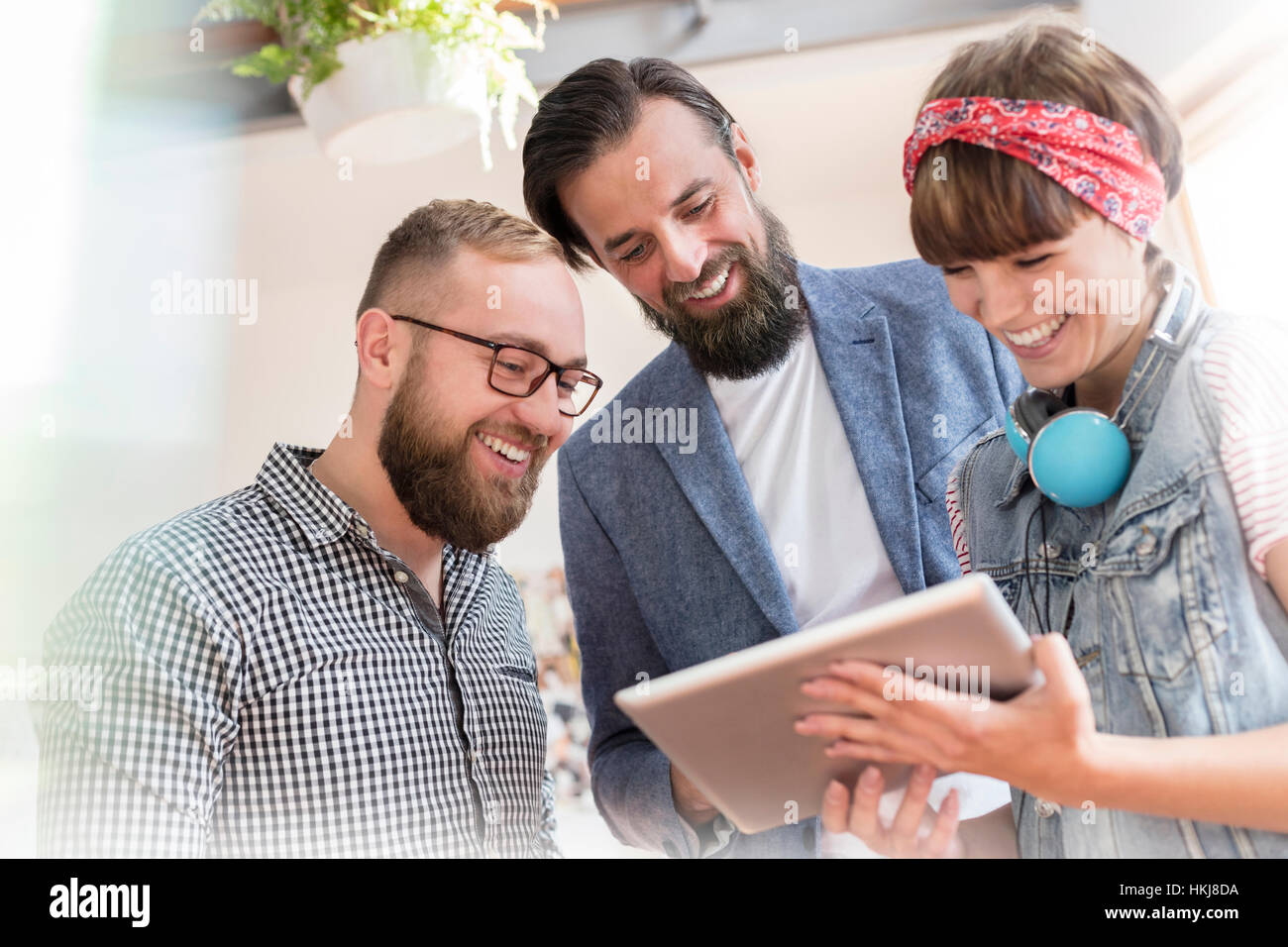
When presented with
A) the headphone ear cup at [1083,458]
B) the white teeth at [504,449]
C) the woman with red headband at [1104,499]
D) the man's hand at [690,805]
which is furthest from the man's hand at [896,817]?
the white teeth at [504,449]

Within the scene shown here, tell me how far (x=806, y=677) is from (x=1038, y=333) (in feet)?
1.44

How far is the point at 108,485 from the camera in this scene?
2.24 metres

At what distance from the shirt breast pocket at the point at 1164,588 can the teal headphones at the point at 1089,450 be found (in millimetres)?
45

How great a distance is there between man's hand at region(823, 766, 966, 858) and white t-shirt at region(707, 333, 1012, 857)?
34 centimetres

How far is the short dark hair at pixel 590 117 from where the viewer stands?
4.99ft

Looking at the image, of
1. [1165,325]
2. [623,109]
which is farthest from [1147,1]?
[1165,325]

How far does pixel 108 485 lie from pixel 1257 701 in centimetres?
223

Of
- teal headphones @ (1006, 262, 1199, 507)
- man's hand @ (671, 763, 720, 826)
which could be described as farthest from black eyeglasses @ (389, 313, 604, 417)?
teal headphones @ (1006, 262, 1199, 507)

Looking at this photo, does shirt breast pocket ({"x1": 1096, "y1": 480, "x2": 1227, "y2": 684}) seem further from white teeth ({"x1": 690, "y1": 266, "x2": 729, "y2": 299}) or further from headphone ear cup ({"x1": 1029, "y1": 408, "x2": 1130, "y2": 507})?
white teeth ({"x1": 690, "y1": 266, "x2": 729, "y2": 299})

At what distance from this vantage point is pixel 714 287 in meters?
1.53

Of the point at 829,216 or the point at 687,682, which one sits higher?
the point at 829,216

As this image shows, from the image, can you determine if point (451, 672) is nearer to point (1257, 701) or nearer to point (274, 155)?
point (1257, 701)

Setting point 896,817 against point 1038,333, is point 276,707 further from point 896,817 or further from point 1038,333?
point 1038,333

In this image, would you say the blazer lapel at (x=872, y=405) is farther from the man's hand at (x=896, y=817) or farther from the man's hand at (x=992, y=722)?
the man's hand at (x=992, y=722)
